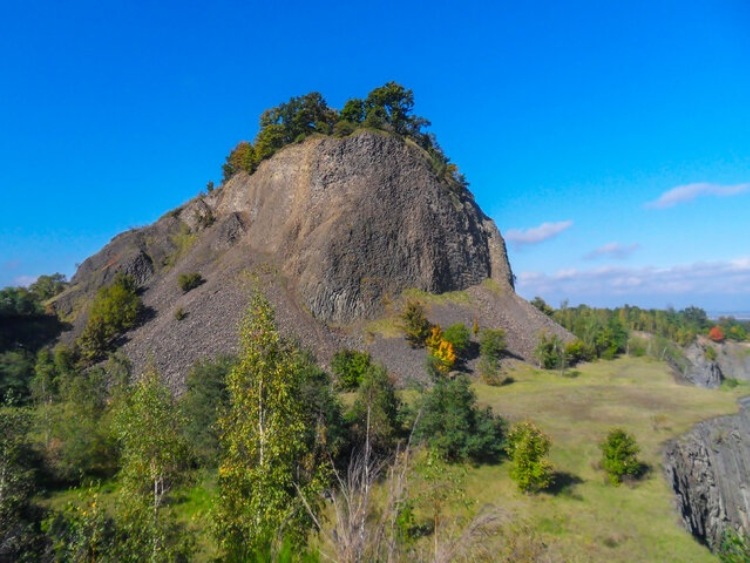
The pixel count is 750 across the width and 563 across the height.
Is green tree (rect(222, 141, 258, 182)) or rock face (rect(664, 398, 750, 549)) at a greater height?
green tree (rect(222, 141, 258, 182))

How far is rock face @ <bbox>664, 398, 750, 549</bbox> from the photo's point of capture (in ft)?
73.9

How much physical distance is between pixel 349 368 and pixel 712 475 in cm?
2630

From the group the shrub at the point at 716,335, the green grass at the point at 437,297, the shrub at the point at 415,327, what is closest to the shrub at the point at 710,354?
the shrub at the point at 716,335

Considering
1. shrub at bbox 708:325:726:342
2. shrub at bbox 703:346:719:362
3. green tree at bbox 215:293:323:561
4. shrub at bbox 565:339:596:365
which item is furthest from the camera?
shrub at bbox 708:325:726:342

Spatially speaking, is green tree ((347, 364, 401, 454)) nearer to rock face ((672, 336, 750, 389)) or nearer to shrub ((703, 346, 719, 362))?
rock face ((672, 336, 750, 389))

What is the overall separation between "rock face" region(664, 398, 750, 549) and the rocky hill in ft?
68.2

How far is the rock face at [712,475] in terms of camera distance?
2252 cm

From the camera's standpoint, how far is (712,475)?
84.4 ft

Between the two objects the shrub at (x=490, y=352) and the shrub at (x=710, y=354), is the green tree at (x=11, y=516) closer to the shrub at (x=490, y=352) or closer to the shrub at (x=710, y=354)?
the shrub at (x=490, y=352)

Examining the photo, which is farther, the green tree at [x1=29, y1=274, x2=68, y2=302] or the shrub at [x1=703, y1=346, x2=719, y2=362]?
the shrub at [x1=703, y1=346, x2=719, y2=362]

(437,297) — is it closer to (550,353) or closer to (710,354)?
(550,353)

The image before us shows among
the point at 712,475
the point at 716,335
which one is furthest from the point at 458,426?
the point at 716,335

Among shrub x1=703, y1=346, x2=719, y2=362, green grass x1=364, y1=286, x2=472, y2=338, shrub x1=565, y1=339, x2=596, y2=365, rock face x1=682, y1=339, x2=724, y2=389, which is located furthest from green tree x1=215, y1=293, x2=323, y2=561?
shrub x1=703, y1=346, x2=719, y2=362

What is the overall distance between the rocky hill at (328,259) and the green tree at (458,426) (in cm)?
1538
